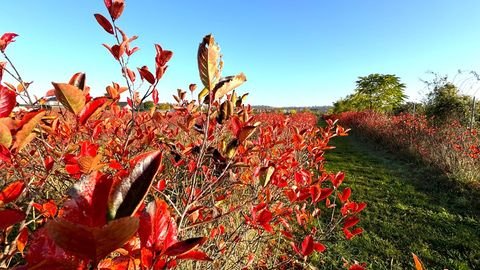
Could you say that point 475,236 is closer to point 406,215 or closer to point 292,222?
point 406,215

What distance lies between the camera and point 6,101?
0.59 m

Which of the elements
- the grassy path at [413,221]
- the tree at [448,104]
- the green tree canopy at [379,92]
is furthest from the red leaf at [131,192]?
the green tree canopy at [379,92]

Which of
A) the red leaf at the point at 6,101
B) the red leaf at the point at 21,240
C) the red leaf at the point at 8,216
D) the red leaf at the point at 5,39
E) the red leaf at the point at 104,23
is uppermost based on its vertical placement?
the red leaf at the point at 104,23

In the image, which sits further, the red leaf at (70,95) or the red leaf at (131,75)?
the red leaf at (131,75)

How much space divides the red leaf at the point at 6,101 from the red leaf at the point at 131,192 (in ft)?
1.20

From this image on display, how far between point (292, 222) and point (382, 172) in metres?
4.45

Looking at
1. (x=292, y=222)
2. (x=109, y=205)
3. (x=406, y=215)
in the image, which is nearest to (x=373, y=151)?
(x=406, y=215)

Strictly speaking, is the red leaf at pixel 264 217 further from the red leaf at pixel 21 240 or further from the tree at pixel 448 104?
the tree at pixel 448 104

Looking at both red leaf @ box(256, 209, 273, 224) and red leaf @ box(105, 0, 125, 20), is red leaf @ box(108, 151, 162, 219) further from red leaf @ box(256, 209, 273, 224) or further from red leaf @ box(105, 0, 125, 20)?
red leaf @ box(256, 209, 273, 224)

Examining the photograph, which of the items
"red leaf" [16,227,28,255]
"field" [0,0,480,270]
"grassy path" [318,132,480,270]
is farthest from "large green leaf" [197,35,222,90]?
"grassy path" [318,132,480,270]

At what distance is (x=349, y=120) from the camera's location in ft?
70.7

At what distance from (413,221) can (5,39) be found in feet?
16.2

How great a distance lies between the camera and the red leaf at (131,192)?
0.40 meters

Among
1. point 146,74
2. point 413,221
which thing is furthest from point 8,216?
point 413,221
